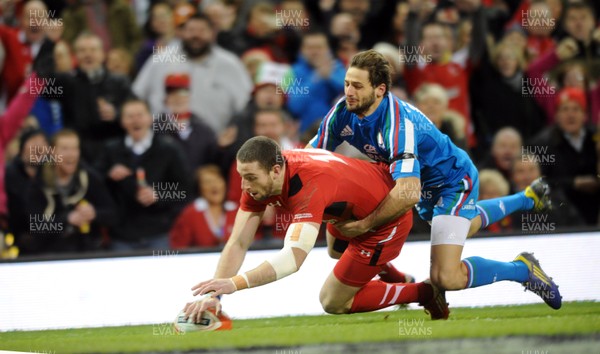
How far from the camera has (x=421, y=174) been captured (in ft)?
26.0

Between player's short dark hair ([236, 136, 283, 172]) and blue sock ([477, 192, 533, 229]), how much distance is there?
2.40 metres

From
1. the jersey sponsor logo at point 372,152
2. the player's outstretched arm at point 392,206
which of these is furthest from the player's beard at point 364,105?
the player's outstretched arm at point 392,206

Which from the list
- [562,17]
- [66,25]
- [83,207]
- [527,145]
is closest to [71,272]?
[83,207]

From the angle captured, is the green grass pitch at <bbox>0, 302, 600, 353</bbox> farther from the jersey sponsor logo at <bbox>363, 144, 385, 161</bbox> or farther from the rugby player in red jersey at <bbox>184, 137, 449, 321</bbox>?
the jersey sponsor logo at <bbox>363, 144, 385, 161</bbox>

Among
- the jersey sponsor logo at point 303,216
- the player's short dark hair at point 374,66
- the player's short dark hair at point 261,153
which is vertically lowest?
the jersey sponsor logo at point 303,216

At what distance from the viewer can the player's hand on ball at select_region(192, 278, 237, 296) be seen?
20.1ft

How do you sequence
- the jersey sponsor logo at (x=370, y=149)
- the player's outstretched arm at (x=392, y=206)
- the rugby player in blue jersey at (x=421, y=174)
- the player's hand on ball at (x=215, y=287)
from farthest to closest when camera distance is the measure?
the jersey sponsor logo at (x=370, y=149), the rugby player in blue jersey at (x=421, y=174), the player's outstretched arm at (x=392, y=206), the player's hand on ball at (x=215, y=287)

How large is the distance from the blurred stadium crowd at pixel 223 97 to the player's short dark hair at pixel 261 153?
10.7 feet

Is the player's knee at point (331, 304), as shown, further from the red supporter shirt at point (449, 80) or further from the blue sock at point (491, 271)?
the red supporter shirt at point (449, 80)

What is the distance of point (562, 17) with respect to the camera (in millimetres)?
11875

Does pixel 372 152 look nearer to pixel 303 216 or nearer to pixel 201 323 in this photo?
pixel 303 216

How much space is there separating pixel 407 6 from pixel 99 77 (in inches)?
146

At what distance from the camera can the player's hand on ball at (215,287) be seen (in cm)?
612

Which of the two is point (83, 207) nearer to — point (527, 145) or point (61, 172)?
point (61, 172)
